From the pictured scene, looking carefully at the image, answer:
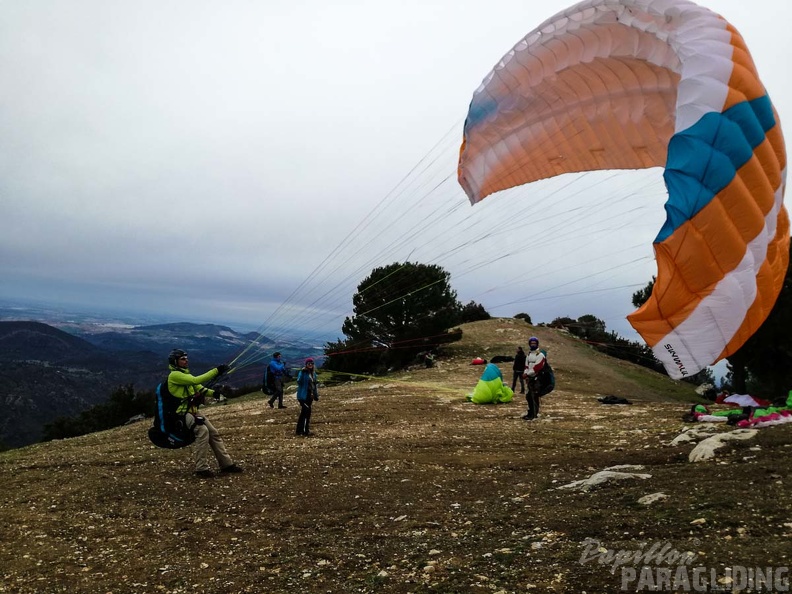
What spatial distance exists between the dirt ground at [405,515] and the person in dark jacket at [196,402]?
0.28m

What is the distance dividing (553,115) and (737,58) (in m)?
3.50

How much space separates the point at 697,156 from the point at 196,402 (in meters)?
7.39

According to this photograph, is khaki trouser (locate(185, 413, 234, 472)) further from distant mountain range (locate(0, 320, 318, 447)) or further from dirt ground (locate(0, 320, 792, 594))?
distant mountain range (locate(0, 320, 318, 447))

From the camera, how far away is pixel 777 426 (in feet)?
23.0

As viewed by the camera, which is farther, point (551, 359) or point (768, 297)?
point (551, 359)

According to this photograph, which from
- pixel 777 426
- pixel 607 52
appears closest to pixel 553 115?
pixel 607 52

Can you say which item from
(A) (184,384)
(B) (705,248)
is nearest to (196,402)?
(A) (184,384)

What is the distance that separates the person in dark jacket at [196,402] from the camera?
781 centimetres

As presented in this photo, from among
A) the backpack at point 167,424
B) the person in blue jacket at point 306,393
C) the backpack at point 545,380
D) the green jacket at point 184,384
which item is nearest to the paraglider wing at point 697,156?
the backpack at point 545,380

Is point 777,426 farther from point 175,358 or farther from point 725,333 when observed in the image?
point 175,358

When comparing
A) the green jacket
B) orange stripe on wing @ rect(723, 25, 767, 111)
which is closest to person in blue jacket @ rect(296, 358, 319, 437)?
the green jacket

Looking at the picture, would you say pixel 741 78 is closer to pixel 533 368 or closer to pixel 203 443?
pixel 533 368

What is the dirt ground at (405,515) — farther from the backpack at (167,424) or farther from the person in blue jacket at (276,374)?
the person in blue jacket at (276,374)

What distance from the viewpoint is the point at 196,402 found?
8.20m
